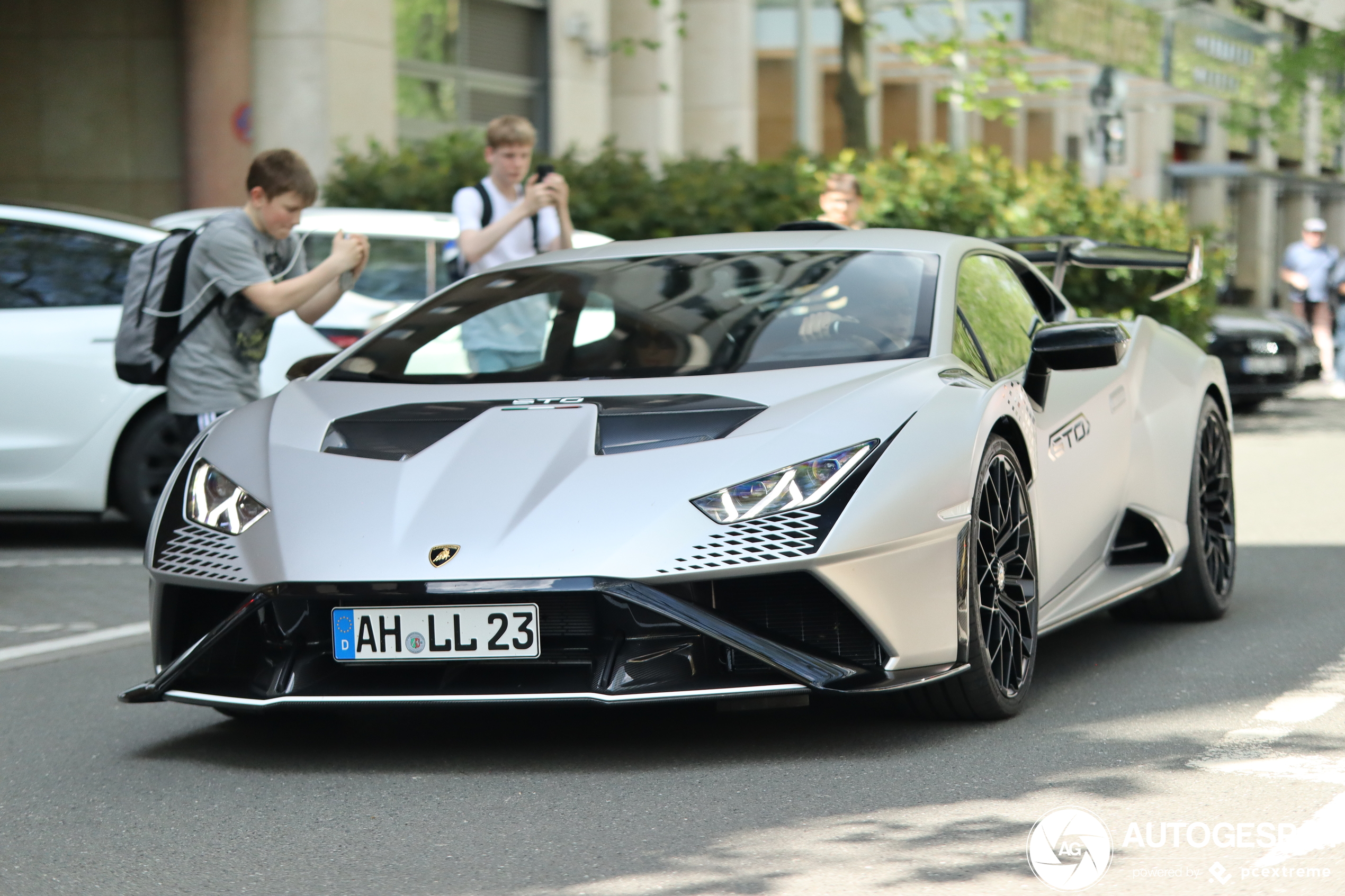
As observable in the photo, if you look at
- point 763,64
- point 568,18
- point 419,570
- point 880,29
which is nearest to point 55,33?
point 568,18

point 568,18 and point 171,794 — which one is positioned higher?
point 568,18

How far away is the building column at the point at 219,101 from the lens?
1797 centimetres

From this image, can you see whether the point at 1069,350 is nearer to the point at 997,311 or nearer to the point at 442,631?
the point at 997,311

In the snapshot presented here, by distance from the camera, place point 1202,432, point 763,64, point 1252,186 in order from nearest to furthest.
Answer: point 1202,432, point 763,64, point 1252,186

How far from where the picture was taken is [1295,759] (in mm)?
4586

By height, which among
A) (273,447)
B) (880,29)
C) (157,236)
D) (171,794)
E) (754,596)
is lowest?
(171,794)

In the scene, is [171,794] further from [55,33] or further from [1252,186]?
[1252,186]

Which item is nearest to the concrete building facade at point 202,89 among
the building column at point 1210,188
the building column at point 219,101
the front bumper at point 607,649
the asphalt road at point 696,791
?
the building column at point 219,101

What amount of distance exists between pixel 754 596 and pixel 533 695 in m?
0.55

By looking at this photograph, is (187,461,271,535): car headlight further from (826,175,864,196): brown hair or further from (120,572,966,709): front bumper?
(826,175,864,196): brown hair

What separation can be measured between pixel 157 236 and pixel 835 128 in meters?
29.3

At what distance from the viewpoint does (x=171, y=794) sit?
14.9 feet

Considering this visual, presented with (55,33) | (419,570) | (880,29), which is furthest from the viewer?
(55,33)

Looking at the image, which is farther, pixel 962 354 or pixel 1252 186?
pixel 1252 186
